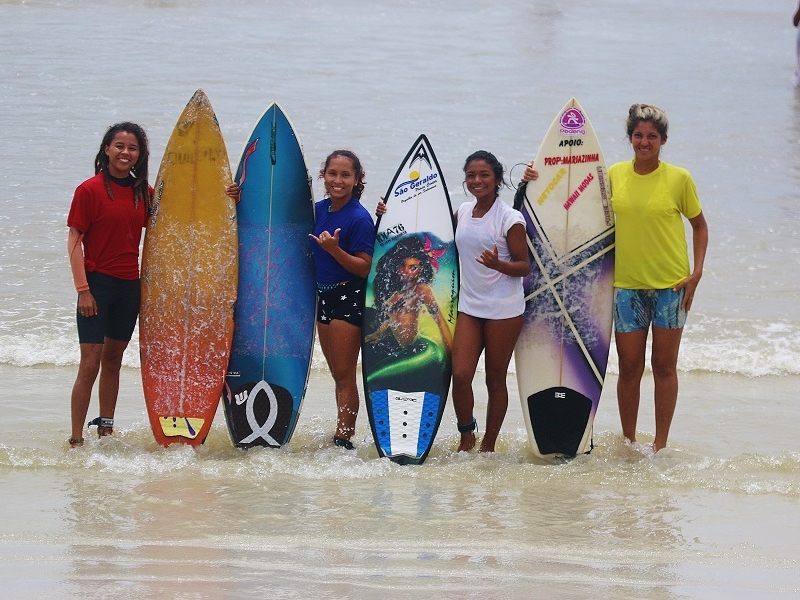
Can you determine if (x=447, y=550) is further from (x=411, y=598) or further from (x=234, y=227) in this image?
(x=234, y=227)

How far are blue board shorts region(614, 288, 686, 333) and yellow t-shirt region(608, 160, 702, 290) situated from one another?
0.04 meters

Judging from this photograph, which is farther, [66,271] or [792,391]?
[66,271]

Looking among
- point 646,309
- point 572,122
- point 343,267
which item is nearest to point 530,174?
point 572,122

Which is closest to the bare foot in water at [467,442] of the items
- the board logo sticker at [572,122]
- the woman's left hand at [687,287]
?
the woman's left hand at [687,287]

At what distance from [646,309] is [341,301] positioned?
1.45 meters

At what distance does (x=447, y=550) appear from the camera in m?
3.91

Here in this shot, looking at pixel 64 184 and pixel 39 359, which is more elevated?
pixel 64 184

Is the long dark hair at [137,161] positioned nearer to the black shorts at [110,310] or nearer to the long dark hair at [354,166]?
the black shorts at [110,310]

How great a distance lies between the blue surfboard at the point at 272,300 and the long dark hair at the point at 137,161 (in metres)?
0.61

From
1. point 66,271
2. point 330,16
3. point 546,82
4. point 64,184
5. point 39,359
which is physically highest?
point 330,16

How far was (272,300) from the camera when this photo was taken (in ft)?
17.9

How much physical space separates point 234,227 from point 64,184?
545 centimetres

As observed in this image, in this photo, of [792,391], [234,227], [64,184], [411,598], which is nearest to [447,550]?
[411,598]

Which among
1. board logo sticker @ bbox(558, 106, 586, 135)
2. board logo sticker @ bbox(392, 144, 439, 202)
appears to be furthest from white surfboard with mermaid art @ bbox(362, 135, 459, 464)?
board logo sticker @ bbox(558, 106, 586, 135)
